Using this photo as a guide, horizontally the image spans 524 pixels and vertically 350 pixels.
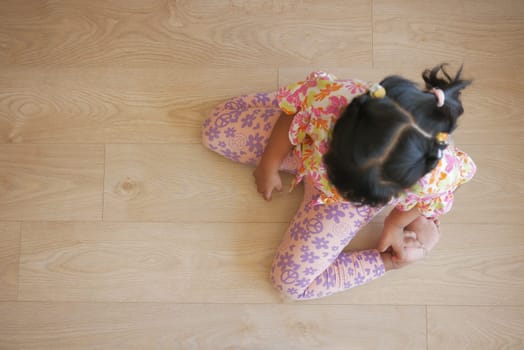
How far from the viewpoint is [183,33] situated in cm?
104

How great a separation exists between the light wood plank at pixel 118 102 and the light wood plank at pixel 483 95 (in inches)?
6.6

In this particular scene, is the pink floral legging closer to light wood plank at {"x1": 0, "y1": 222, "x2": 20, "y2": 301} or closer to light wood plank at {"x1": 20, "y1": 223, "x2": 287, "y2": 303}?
light wood plank at {"x1": 20, "y1": 223, "x2": 287, "y2": 303}

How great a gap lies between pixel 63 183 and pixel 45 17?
390mm

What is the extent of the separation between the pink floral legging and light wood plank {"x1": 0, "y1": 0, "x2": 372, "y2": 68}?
143mm

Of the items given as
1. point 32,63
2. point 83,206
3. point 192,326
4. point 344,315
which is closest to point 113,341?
point 192,326

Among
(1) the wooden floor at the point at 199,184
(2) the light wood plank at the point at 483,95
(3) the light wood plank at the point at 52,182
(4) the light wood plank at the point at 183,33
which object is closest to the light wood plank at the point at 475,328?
(1) the wooden floor at the point at 199,184

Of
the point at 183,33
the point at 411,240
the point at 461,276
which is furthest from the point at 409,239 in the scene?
the point at 183,33

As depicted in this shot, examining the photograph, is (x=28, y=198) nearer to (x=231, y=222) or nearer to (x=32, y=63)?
(x=32, y=63)

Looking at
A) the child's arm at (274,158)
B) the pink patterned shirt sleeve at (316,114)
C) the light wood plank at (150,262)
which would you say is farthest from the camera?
the light wood plank at (150,262)

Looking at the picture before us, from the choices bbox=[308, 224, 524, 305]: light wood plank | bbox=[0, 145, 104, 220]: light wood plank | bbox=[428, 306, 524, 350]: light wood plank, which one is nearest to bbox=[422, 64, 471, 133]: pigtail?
bbox=[308, 224, 524, 305]: light wood plank

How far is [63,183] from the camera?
3.29 ft

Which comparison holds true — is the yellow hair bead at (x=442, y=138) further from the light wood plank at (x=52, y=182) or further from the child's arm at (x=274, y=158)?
the light wood plank at (x=52, y=182)

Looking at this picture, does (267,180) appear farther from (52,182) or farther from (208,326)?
(52,182)

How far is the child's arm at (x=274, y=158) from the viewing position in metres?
0.86
